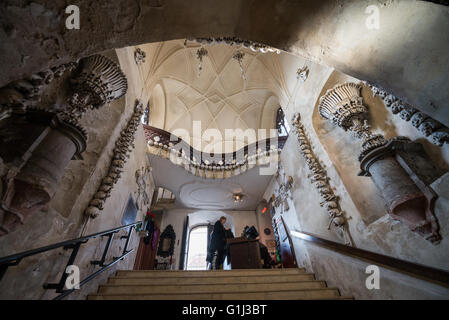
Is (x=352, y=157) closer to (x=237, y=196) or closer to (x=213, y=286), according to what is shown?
(x=213, y=286)

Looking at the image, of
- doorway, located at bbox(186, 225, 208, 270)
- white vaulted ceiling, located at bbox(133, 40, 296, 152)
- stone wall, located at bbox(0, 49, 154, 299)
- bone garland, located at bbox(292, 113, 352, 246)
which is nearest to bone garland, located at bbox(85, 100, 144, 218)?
stone wall, located at bbox(0, 49, 154, 299)

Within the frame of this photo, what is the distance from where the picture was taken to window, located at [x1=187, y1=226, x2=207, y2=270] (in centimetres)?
1165

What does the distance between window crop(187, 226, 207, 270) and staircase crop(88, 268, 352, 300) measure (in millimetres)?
8359

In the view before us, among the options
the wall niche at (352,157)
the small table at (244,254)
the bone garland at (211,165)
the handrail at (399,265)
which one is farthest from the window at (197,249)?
the wall niche at (352,157)

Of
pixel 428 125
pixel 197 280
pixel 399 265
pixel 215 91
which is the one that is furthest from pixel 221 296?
pixel 215 91

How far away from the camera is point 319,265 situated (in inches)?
167

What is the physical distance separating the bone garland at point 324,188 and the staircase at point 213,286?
121 cm

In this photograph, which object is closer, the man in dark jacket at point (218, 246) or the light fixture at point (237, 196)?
the man in dark jacket at point (218, 246)

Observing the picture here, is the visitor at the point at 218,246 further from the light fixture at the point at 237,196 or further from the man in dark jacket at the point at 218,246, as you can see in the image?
the light fixture at the point at 237,196

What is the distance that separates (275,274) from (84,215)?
387cm

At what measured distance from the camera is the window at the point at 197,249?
11.6 m

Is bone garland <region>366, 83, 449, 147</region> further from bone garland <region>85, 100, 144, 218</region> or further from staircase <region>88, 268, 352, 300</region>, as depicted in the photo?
bone garland <region>85, 100, 144, 218</region>

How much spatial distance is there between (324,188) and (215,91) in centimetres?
860
